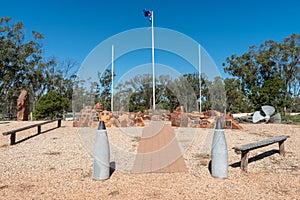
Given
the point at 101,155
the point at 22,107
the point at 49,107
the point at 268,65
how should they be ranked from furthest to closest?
the point at 268,65
the point at 49,107
the point at 22,107
the point at 101,155

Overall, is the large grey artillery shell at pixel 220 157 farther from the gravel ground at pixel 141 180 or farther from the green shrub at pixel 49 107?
the green shrub at pixel 49 107

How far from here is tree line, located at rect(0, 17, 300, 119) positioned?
20312 millimetres

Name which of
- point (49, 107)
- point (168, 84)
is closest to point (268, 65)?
point (168, 84)

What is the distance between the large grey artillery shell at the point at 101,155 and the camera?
3453mm

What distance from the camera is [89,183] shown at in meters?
3.36

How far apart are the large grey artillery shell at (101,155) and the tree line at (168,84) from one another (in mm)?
15948

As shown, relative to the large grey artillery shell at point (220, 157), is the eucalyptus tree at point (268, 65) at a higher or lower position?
higher

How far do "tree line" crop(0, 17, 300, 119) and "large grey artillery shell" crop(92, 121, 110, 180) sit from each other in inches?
628

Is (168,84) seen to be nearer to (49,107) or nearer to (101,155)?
(49,107)

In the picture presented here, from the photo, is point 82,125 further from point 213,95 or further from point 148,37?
point 213,95

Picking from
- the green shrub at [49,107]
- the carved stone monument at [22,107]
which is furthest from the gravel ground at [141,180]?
the green shrub at [49,107]

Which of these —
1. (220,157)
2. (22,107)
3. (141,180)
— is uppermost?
(22,107)

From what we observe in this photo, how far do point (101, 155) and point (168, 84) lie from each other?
61.0 ft

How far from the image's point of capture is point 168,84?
71.4 ft
